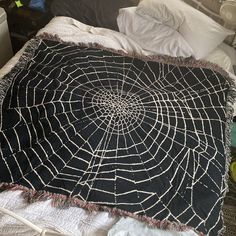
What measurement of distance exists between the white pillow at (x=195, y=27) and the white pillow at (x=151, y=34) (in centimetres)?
4

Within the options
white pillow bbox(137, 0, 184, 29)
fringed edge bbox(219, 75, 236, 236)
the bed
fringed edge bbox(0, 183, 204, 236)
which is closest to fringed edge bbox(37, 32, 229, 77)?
the bed

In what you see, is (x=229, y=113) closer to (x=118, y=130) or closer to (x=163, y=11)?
(x=118, y=130)

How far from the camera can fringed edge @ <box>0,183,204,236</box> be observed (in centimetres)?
108

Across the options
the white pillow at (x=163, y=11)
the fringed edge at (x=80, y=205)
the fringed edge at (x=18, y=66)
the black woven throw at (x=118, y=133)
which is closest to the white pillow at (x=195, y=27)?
the white pillow at (x=163, y=11)

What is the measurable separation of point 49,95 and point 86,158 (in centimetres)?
37

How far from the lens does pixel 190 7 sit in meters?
Result: 1.90

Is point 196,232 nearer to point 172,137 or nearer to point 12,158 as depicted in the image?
point 172,137

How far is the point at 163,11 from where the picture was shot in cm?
184

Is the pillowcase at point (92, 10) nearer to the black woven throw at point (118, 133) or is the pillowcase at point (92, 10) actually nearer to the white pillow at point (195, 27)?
the white pillow at point (195, 27)

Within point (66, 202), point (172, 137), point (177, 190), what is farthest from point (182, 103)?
point (66, 202)

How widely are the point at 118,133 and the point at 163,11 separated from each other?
0.87 metres

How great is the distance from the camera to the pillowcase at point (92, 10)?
6.47ft

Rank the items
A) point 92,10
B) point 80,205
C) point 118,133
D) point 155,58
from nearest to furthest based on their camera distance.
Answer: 1. point 80,205
2. point 118,133
3. point 155,58
4. point 92,10

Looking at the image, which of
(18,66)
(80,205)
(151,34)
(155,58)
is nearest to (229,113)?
(155,58)
